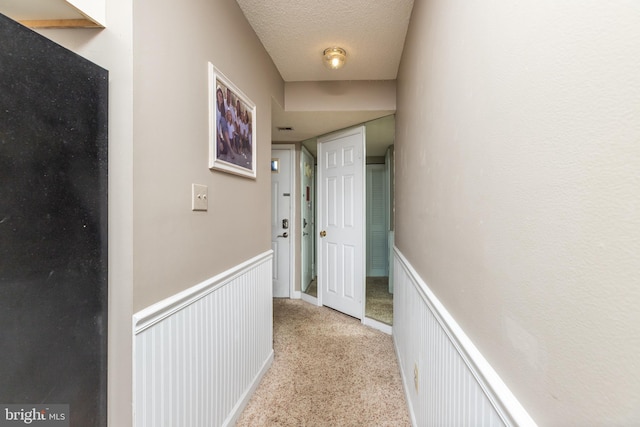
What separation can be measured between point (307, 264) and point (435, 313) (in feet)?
9.96

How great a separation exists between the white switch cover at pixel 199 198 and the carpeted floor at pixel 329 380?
1.29m

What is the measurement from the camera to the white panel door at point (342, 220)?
3.07 metres

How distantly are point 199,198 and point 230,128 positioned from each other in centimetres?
48

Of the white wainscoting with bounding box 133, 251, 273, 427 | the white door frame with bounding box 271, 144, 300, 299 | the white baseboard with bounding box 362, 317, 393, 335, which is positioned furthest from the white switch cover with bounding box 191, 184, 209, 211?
the white door frame with bounding box 271, 144, 300, 299

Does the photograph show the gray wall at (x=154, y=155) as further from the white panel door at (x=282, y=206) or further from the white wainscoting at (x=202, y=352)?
the white panel door at (x=282, y=206)

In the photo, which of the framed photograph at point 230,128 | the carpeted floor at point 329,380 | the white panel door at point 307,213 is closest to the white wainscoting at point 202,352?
the carpeted floor at point 329,380

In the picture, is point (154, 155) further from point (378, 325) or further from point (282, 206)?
point (282, 206)

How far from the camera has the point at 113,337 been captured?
3.01ft

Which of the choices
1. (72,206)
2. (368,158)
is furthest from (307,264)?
(72,206)

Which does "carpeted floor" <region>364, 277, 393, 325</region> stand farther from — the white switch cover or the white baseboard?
the white switch cover

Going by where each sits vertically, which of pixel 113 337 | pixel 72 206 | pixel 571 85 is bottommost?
pixel 113 337

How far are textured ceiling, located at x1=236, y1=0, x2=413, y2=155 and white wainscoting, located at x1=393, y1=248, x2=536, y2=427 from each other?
1.57 m

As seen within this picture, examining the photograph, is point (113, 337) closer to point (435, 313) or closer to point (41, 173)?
point (41, 173)

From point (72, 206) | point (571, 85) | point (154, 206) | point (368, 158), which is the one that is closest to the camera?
point (571, 85)
